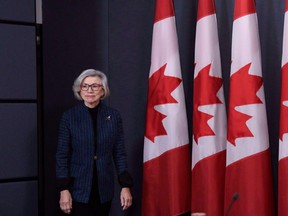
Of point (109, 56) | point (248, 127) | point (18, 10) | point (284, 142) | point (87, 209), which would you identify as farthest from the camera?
point (109, 56)

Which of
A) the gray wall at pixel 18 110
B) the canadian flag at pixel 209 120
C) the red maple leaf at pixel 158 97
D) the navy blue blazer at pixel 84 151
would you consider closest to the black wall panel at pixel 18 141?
the gray wall at pixel 18 110

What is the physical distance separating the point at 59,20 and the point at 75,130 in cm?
107

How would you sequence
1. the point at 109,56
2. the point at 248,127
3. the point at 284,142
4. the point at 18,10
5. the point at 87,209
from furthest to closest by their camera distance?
the point at 109,56
the point at 18,10
the point at 87,209
the point at 248,127
the point at 284,142

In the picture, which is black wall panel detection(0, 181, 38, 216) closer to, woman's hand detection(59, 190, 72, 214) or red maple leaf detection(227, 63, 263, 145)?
woman's hand detection(59, 190, 72, 214)

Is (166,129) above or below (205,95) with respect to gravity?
below

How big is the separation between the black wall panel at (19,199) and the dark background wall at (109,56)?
0.88 feet

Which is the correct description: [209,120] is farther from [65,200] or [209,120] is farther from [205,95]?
[65,200]

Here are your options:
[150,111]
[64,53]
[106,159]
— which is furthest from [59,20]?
[106,159]

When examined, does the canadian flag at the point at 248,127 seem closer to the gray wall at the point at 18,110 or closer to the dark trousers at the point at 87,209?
the dark trousers at the point at 87,209

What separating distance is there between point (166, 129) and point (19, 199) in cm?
97

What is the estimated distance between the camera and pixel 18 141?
263 cm

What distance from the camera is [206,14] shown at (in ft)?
8.12

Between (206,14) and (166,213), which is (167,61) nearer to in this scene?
(206,14)

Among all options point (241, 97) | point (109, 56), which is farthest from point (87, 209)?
point (109, 56)
